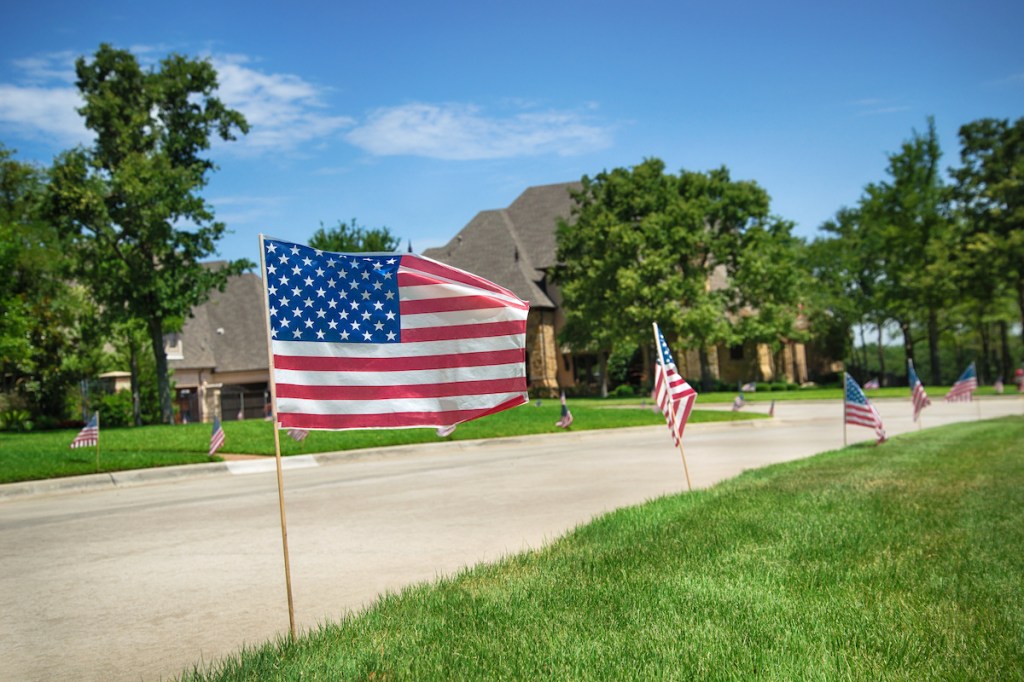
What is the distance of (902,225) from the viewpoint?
59.1m

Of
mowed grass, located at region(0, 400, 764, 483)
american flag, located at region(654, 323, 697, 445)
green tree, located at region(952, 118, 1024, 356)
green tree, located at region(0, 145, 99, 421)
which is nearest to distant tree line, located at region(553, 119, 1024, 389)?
green tree, located at region(952, 118, 1024, 356)

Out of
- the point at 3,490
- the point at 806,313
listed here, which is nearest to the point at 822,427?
the point at 3,490

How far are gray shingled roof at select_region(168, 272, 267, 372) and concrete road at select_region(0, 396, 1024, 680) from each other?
3647 centimetres

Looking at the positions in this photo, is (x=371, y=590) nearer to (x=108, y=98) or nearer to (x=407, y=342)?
(x=407, y=342)

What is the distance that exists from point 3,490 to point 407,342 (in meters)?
10.6

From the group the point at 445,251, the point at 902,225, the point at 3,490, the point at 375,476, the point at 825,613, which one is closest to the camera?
the point at 825,613

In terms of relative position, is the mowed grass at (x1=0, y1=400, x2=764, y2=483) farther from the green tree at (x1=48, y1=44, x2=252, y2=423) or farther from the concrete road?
the green tree at (x1=48, y1=44, x2=252, y2=423)

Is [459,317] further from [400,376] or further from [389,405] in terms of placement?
[389,405]

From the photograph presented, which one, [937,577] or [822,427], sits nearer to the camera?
[937,577]

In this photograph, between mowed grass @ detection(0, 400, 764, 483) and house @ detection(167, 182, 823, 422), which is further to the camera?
house @ detection(167, 182, 823, 422)

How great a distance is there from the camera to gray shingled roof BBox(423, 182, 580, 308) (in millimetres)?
60438

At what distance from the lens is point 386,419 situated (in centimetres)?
615

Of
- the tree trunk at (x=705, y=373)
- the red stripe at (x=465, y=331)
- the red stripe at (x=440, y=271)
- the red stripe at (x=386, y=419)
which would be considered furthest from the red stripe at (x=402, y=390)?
the tree trunk at (x=705, y=373)

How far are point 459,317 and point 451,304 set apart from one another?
116 millimetres
